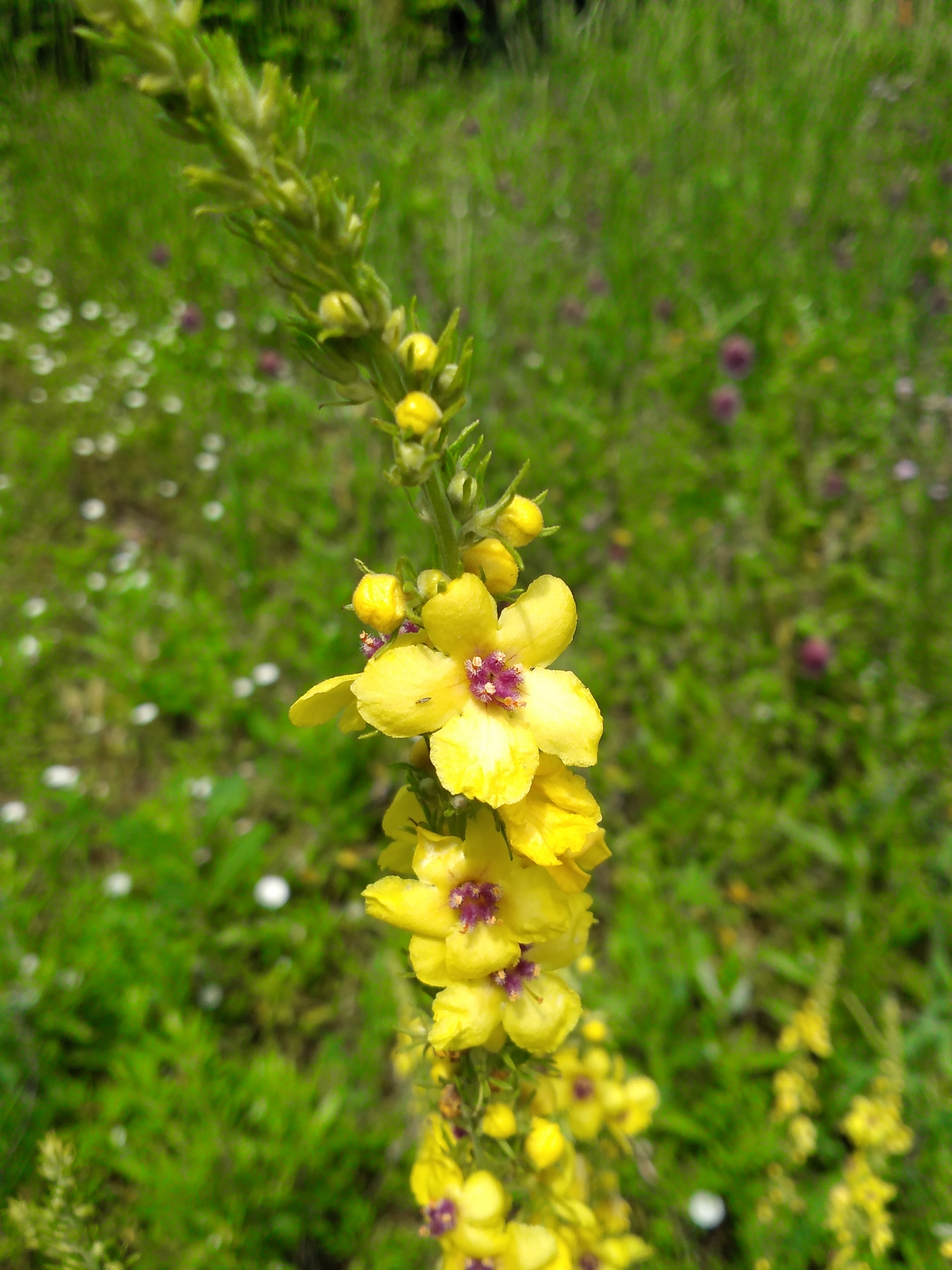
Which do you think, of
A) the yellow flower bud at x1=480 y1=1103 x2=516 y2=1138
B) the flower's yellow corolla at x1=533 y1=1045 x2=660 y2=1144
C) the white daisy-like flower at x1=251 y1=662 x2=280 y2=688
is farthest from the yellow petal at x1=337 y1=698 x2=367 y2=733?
the white daisy-like flower at x1=251 y1=662 x2=280 y2=688

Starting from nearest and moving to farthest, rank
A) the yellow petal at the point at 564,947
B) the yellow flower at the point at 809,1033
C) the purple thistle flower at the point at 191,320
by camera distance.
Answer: the yellow petal at the point at 564,947 → the yellow flower at the point at 809,1033 → the purple thistle flower at the point at 191,320

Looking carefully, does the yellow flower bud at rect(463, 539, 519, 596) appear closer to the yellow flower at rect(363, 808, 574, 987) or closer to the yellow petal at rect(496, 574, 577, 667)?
the yellow petal at rect(496, 574, 577, 667)

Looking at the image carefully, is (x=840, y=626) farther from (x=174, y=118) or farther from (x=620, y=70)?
(x=620, y=70)

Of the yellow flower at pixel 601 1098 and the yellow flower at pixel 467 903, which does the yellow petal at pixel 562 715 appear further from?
the yellow flower at pixel 601 1098

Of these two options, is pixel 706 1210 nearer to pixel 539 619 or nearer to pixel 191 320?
pixel 539 619

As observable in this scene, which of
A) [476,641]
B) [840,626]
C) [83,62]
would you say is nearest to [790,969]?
[840,626]

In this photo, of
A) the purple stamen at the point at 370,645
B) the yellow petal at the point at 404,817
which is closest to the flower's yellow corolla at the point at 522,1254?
the yellow petal at the point at 404,817
